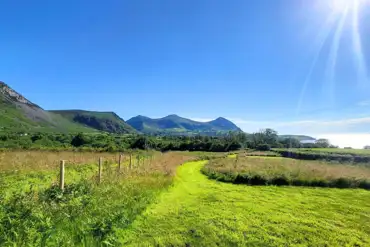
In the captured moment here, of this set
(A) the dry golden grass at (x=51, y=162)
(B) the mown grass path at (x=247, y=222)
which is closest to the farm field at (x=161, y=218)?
(B) the mown grass path at (x=247, y=222)

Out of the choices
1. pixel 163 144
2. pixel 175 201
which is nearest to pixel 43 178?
pixel 175 201

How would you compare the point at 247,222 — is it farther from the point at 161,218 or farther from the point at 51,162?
the point at 51,162

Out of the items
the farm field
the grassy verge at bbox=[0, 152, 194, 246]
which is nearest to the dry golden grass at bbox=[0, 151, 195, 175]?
the farm field

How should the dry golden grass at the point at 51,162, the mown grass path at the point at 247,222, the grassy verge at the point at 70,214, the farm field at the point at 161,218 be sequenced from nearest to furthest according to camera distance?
the grassy verge at the point at 70,214 < the farm field at the point at 161,218 < the mown grass path at the point at 247,222 < the dry golden grass at the point at 51,162

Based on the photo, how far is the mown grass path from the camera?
6895 millimetres

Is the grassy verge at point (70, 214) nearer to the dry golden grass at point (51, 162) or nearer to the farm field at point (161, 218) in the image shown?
the farm field at point (161, 218)

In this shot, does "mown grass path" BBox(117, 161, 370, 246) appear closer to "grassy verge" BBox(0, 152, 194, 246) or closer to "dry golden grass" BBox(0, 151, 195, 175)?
"grassy verge" BBox(0, 152, 194, 246)

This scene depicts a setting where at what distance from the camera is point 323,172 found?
20578mm

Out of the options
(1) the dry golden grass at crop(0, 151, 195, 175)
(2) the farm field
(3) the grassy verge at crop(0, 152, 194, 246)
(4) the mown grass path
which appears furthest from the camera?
(1) the dry golden grass at crop(0, 151, 195, 175)

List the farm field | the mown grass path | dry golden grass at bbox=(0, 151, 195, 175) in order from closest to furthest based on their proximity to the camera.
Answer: the farm field < the mown grass path < dry golden grass at bbox=(0, 151, 195, 175)

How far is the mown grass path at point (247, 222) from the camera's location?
6.89 metres

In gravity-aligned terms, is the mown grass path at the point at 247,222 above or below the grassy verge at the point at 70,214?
below

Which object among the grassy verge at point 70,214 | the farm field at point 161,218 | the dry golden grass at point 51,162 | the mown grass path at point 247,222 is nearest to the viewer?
the grassy verge at point 70,214

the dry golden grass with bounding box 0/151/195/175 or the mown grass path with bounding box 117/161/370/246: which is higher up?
the dry golden grass with bounding box 0/151/195/175
